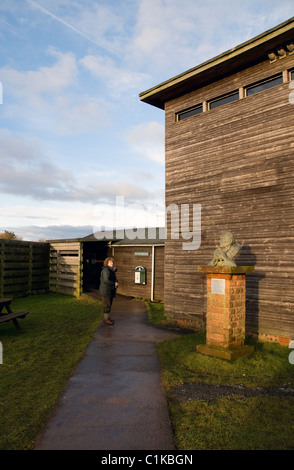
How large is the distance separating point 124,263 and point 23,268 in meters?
5.01

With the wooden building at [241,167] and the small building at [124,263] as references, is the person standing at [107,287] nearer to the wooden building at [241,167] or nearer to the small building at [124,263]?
the wooden building at [241,167]

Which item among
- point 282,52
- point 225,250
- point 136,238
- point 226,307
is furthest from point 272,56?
point 136,238

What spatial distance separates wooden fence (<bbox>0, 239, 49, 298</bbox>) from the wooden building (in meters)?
8.05

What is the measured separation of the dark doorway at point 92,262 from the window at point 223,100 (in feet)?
34.9

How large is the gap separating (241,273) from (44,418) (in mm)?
4411

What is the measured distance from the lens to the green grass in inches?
148

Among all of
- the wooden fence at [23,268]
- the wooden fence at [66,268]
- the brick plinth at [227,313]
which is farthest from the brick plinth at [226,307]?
the wooden fence at [23,268]

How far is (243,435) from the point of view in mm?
3539

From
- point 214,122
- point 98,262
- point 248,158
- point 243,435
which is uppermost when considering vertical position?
point 214,122

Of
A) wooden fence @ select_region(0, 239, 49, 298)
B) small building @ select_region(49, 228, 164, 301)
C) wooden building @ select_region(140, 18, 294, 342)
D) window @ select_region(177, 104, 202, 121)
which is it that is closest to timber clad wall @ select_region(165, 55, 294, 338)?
wooden building @ select_region(140, 18, 294, 342)

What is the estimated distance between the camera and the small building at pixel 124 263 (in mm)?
15219
